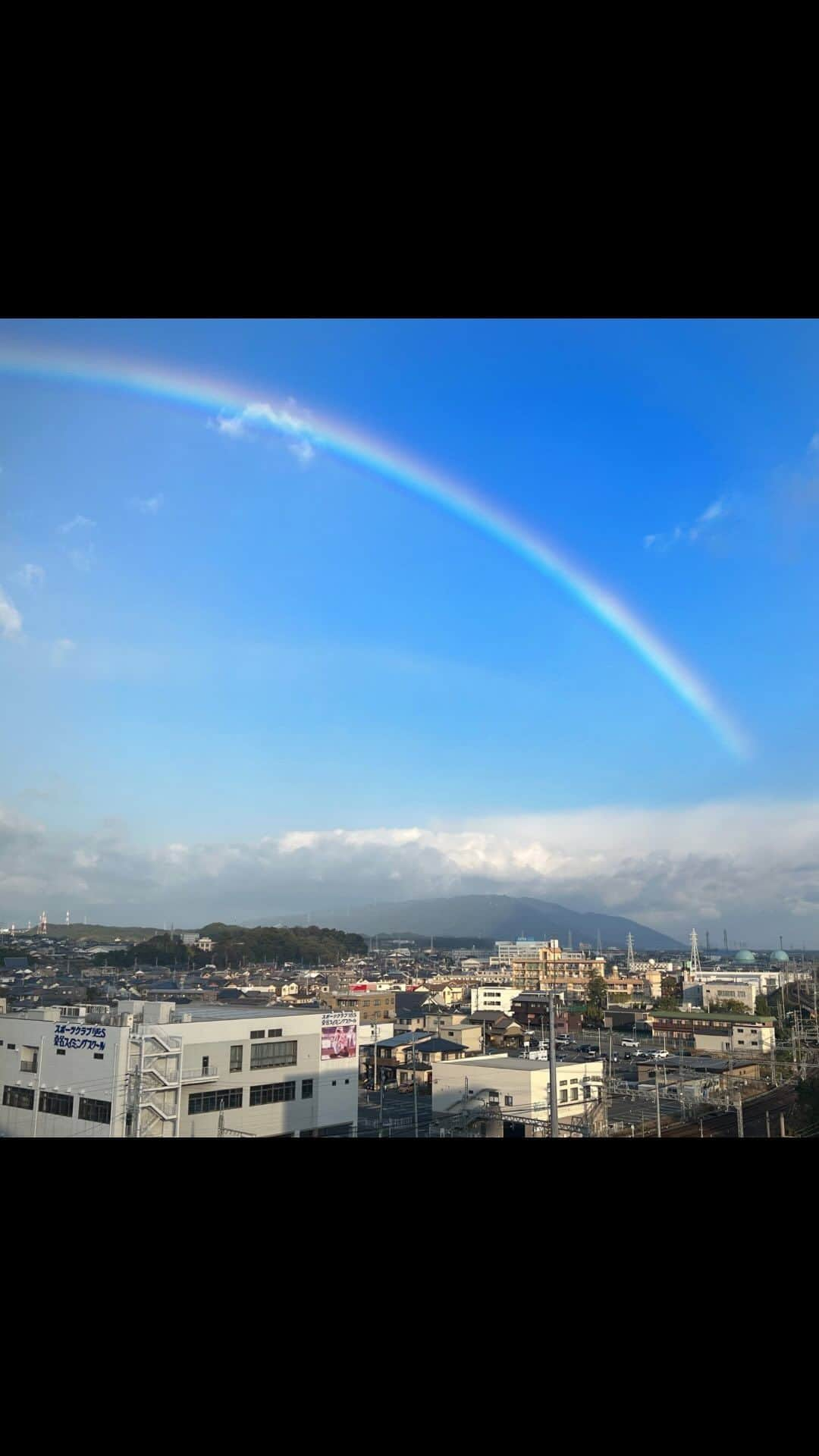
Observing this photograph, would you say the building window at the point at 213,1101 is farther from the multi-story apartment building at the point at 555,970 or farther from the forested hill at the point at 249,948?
the multi-story apartment building at the point at 555,970

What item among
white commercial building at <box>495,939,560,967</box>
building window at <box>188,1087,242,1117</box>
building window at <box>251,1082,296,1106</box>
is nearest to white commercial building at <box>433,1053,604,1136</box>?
building window at <box>251,1082,296,1106</box>

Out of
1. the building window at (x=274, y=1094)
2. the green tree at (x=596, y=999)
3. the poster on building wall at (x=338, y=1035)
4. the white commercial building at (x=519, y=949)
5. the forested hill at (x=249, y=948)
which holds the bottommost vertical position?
the building window at (x=274, y=1094)

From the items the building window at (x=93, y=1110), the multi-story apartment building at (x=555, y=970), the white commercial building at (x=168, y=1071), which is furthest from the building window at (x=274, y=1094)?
the multi-story apartment building at (x=555, y=970)

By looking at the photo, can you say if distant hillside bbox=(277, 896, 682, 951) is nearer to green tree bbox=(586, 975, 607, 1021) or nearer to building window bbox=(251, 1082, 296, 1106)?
green tree bbox=(586, 975, 607, 1021)

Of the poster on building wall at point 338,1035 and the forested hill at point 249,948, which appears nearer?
the poster on building wall at point 338,1035
